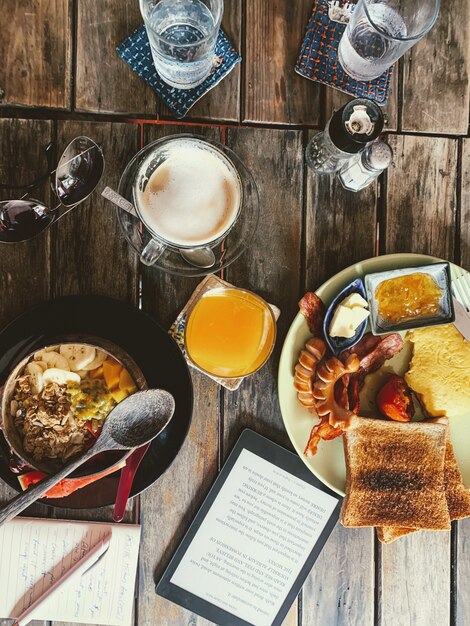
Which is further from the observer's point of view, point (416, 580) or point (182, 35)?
point (416, 580)

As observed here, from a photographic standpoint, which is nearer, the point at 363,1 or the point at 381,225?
the point at 363,1

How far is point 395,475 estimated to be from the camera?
1075mm

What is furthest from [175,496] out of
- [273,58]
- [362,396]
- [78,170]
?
[273,58]

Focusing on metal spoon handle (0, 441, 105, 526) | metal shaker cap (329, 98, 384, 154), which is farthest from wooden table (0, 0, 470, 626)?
metal spoon handle (0, 441, 105, 526)

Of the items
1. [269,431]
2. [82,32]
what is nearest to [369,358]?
[269,431]

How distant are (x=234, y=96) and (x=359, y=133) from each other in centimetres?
25

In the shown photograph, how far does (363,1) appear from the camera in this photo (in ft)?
3.27

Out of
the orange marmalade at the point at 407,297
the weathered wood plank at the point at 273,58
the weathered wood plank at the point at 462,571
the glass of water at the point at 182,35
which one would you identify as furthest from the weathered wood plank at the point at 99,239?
the weathered wood plank at the point at 462,571

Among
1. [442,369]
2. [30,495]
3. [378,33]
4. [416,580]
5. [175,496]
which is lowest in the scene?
[416,580]

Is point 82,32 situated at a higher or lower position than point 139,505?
higher

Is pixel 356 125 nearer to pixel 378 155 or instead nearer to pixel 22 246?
pixel 378 155

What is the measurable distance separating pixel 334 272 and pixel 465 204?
29 cm

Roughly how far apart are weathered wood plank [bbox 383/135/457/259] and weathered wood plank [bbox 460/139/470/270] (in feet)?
0.05

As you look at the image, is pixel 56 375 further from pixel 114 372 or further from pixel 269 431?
pixel 269 431
